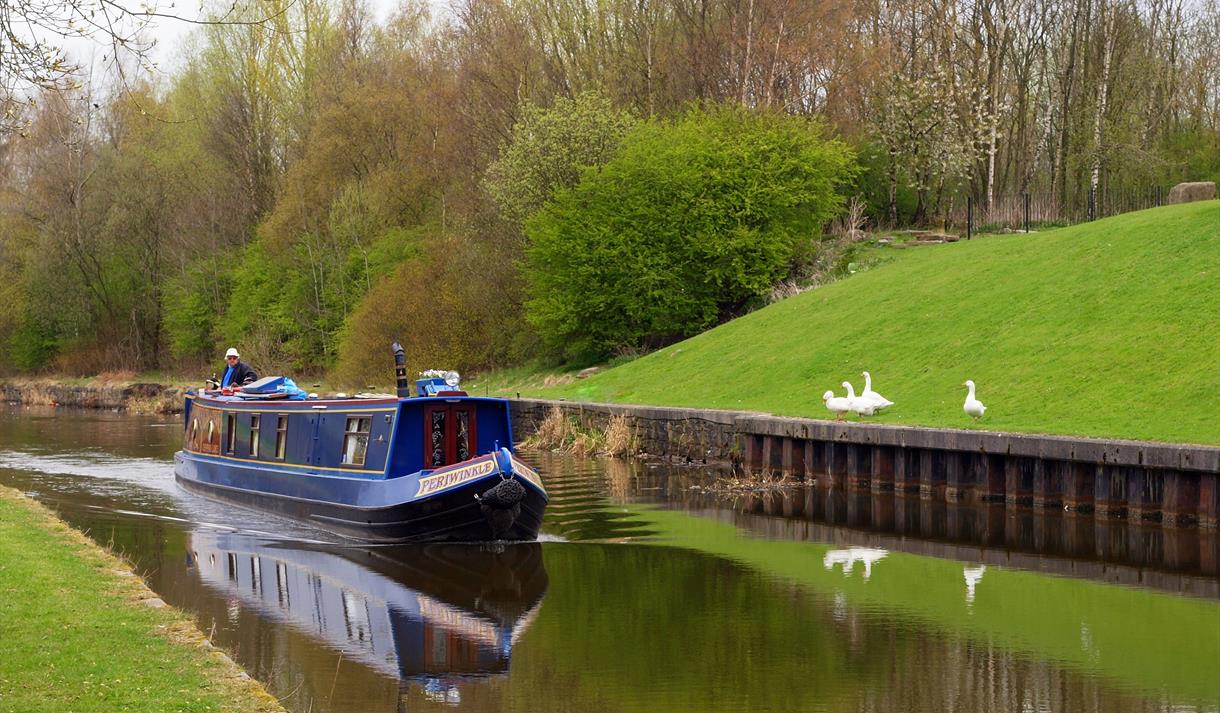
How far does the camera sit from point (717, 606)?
16.7 meters

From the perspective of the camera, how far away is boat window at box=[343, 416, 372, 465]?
23.0m

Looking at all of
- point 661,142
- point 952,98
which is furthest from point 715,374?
point 952,98

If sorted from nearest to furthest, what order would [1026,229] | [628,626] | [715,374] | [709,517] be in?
[628,626] < [709,517] < [715,374] < [1026,229]

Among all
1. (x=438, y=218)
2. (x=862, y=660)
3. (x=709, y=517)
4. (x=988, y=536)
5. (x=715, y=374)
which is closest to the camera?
(x=862, y=660)

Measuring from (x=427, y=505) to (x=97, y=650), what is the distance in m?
9.71

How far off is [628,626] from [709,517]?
857cm

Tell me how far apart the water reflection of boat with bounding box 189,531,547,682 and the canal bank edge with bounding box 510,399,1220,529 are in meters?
7.28

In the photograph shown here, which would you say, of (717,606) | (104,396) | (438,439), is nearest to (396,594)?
(717,606)

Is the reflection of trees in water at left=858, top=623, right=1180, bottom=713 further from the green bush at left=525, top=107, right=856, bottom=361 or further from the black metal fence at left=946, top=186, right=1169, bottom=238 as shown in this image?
the black metal fence at left=946, top=186, right=1169, bottom=238

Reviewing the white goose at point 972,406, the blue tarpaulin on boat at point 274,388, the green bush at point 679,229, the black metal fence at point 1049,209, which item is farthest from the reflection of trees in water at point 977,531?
the black metal fence at point 1049,209

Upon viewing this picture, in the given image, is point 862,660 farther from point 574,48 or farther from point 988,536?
point 574,48

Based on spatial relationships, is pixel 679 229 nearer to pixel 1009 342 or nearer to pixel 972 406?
pixel 1009 342

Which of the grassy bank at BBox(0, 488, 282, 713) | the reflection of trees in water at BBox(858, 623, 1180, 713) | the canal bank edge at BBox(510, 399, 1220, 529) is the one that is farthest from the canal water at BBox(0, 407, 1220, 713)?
the grassy bank at BBox(0, 488, 282, 713)

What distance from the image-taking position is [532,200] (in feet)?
157
